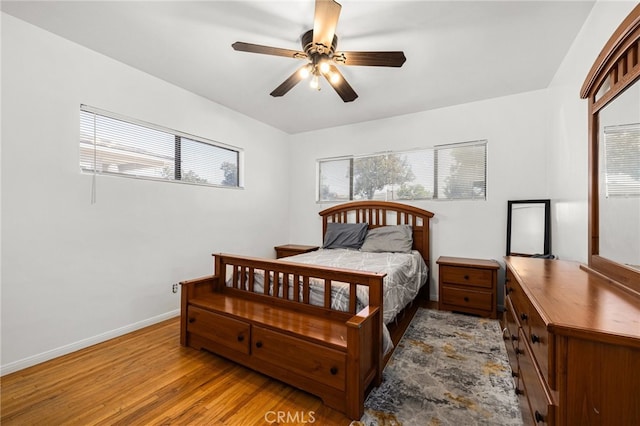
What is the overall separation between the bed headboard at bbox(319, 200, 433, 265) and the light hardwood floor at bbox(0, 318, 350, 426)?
2.53 m

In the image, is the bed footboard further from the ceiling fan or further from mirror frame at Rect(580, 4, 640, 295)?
the ceiling fan

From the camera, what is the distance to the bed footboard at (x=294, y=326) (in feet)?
5.07

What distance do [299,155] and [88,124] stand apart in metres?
2.95

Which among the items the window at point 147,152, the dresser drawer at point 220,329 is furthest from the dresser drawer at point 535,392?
the window at point 147,152

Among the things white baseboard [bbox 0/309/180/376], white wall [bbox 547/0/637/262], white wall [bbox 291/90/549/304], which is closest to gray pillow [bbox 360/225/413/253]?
white wall [bbox 291/90/549/304]

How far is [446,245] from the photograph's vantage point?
3555 millimetres

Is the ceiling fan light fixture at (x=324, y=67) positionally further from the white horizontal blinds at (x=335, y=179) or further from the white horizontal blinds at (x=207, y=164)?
the white horizontal blinds at (x=335, y=179)

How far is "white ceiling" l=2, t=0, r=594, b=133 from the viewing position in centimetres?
187

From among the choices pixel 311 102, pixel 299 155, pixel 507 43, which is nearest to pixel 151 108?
pixel 311 102

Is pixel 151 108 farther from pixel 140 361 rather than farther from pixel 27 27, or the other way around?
pixel 140 361

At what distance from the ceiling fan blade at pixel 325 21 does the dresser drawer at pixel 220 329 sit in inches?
80.6

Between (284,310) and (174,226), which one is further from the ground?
(174,226)

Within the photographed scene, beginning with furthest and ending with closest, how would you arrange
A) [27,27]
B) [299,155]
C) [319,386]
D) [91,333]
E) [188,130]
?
1. [299,155]
2. [188,130]
3. [91,333]
4. [27,27]
5. [319,386]

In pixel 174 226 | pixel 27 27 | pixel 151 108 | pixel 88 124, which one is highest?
pixel 27 27
